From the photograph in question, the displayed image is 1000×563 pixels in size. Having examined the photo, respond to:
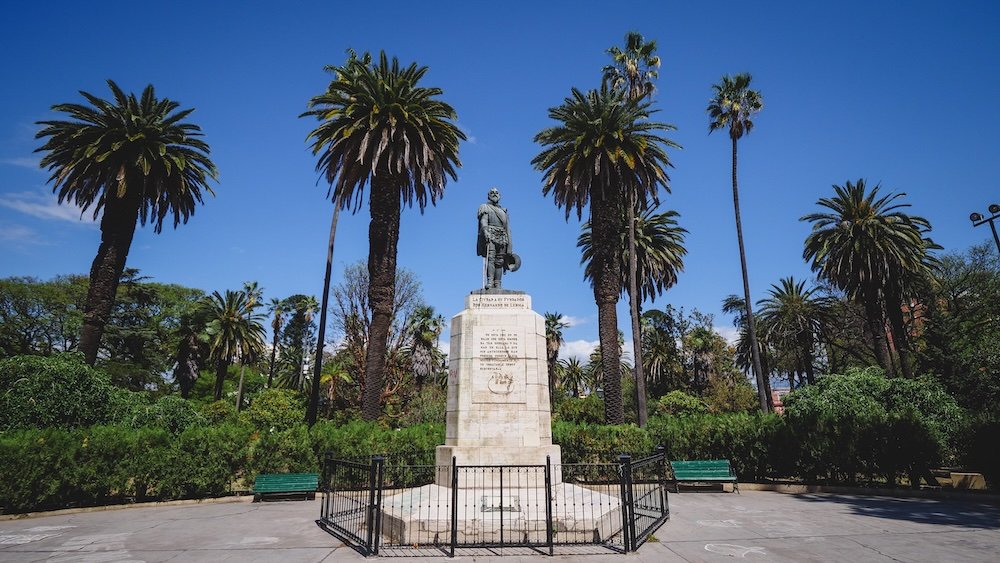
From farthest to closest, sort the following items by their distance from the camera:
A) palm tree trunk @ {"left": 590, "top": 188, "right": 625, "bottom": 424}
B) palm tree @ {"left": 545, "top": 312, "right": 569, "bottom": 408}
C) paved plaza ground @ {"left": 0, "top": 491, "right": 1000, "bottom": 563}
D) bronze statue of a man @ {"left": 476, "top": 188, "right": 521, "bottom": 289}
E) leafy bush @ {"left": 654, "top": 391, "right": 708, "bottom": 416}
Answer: palm tree @ {"left": 545, "top": 312, "right": 569, "bottom": 408}
leafy bush @ {"left": 654, "top": 391, "right": 708, "bottom": 416}
palm tree trunk @ {"left": 590, "top": 188, "right": 625, "bottom": 424}
bronze statue of a man @ {"left": 476, "top": 188, "right": 521, "bottom": 289}
paved plaza ground @ {"left": 0, "top": 491, "right": 1000, "bottom": 563}

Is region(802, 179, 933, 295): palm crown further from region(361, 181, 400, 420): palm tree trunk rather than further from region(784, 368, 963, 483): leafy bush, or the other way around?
region(361, 181, 400, 420): palm tree trunk

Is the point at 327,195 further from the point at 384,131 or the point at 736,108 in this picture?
the point at 736,108

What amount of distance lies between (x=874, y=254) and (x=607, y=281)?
63.3 ft

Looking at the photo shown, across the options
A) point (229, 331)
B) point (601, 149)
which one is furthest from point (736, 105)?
point (229, 331)

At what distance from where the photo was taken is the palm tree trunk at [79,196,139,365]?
2180 centimetres

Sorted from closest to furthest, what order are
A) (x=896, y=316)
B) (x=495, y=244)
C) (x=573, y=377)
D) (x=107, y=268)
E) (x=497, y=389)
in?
(x=497, y=389) → (x=495, y=244) → (x=107, y=268) → (x=896, y=316) → (x=573, y=377)

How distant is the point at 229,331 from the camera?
1721 inches

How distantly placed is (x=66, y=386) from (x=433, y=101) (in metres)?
19.3

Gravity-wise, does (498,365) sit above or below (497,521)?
above

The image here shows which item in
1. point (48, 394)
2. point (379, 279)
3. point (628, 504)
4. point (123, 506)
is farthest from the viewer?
point (379, 279)

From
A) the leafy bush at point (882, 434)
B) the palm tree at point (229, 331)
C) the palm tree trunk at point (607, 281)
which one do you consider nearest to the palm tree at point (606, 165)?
the palm tree trunk at point (607, 281)

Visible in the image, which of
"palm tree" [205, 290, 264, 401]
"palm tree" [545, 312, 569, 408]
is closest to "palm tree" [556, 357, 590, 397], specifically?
"palm tree" [545, 312, 569, 408]

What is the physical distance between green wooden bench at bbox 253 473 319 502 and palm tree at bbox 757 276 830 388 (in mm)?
40527

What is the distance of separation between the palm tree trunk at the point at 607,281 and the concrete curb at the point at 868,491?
Result: 24.9ft
